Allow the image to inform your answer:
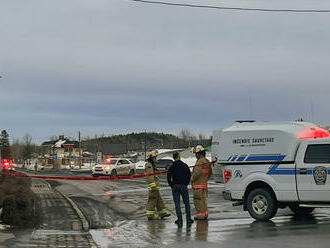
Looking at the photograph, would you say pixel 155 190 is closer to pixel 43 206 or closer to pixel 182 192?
pixel 182 192

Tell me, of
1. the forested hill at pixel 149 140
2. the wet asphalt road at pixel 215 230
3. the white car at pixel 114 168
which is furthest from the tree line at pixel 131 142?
the wet asphalt road at pixel 215 230

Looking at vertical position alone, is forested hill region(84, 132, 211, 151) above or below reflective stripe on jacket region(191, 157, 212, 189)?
above

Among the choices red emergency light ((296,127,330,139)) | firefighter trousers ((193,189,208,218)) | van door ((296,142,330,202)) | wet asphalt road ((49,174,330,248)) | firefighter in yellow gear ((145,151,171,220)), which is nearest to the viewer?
wet asphalt road ((49,174,330,248))

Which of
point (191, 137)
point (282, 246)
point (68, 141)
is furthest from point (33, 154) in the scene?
point (282, 246)

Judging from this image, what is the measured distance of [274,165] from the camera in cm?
1287

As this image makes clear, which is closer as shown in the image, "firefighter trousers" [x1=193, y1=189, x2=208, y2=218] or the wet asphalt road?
the wet asphalt road

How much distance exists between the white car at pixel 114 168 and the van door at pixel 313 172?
113 feet

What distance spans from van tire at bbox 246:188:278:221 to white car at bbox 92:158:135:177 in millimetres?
33610

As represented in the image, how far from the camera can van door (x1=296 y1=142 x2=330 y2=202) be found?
479 inches

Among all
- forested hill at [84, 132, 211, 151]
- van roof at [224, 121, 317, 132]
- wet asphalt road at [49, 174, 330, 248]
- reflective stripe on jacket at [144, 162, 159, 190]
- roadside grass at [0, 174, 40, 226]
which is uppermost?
forested hill at [84, 132, 211, 151]

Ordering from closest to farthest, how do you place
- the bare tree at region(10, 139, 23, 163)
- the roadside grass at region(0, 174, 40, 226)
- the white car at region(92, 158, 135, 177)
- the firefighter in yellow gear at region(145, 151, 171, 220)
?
the roadside grass at region(0, 174, 40, 226), the firefighter in yellow gear at region(145, 151, 171, 220), the white car at region(92, 158, 135, 177), the bare tree at region(10, 139, 23, 163)

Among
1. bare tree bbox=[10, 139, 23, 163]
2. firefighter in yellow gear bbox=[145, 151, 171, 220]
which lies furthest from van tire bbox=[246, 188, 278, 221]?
bare tree bbox=[10, 139, 23, 163]

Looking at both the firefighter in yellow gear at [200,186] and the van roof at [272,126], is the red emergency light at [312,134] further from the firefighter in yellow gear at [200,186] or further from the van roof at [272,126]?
the firefighter in yellow gear at [200,186]

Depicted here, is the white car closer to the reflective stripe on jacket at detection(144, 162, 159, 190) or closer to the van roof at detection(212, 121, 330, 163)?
the reflective stripe on jacket at detection(144, 162, 159, 190)
